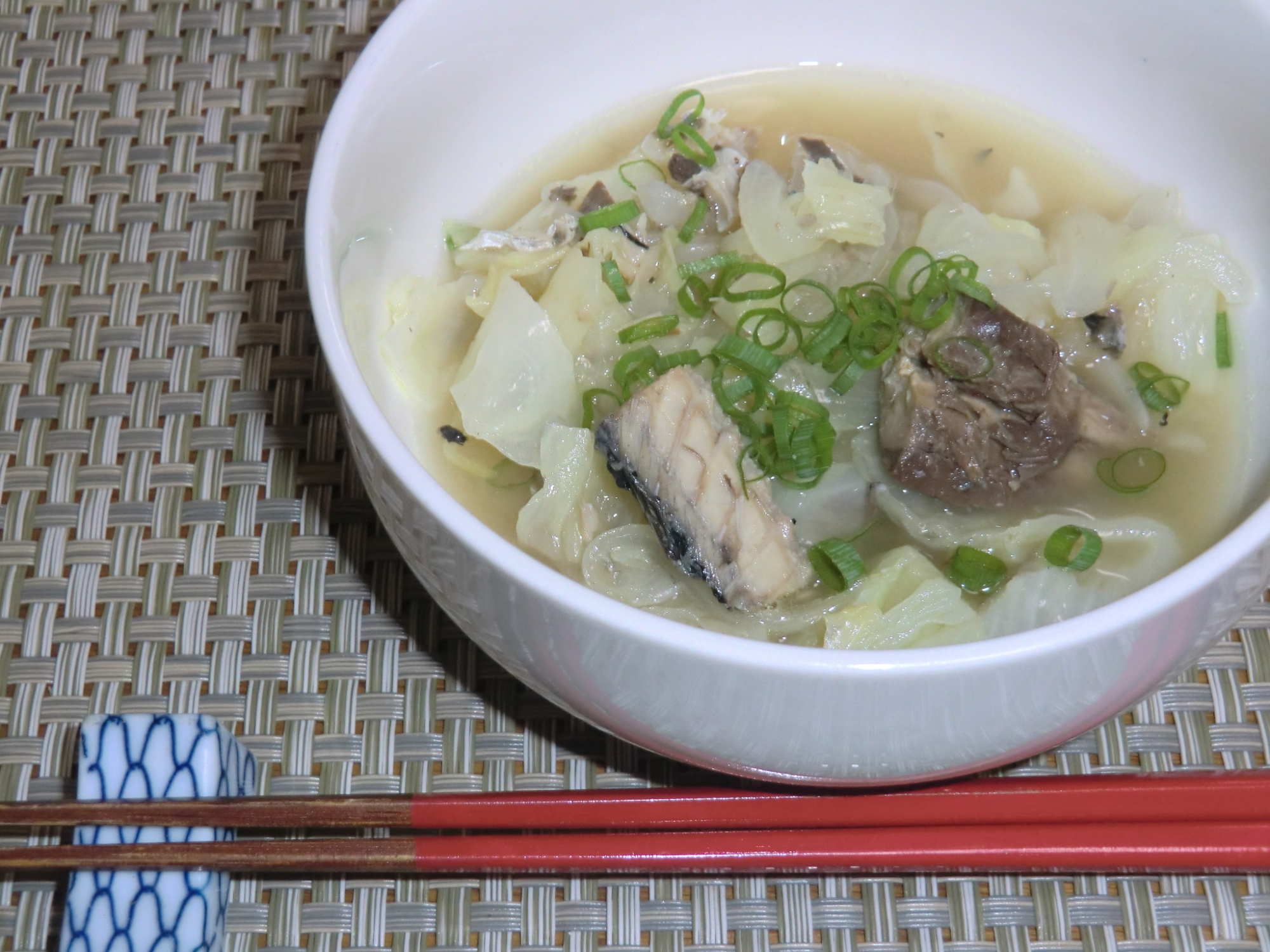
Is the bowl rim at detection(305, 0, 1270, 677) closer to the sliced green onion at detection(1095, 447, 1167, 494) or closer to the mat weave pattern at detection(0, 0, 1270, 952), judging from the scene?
the sliced green onion at detection(1095, 447, 1167, 494)

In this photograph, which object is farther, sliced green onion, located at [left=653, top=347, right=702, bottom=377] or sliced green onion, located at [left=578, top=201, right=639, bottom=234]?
sliced green onion, located at [left=578, top=201, right=639, bottom=234]

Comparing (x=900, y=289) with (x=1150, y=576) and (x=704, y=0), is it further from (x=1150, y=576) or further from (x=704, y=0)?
(x=704, y=0)

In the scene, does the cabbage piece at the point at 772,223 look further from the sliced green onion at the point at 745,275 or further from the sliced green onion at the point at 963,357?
the sliced green onion at the point at 963,357

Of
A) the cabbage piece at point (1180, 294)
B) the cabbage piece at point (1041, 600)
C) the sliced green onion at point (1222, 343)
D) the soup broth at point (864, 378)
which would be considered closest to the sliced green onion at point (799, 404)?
the soup broth at point (864, 378)

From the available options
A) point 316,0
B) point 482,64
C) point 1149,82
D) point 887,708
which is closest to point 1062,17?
point 1149,82

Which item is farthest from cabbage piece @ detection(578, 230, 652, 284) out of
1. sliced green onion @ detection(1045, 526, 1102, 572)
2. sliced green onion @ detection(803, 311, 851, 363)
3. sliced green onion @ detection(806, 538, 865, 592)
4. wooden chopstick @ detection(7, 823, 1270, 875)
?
wooden chopstick @ detection(7, 823, 1270, 875)

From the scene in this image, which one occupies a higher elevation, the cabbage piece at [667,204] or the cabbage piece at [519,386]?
the cabbage piece at [667,204]
